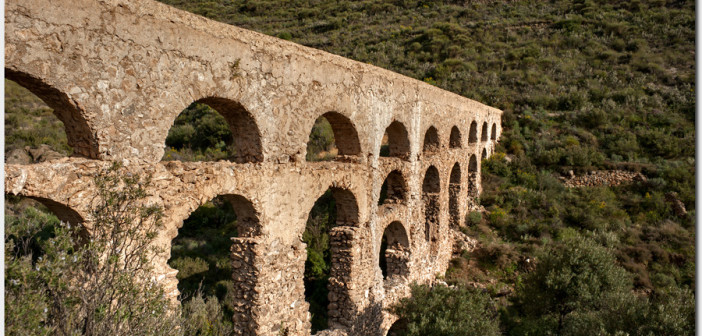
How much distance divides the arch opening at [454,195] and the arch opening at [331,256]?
171 inches

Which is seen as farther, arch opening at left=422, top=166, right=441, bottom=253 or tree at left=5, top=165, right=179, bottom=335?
arch opening at left=422, top=166, right=441, bottom=253

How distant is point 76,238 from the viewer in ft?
12.1

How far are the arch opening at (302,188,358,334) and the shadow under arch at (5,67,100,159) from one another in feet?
15.0

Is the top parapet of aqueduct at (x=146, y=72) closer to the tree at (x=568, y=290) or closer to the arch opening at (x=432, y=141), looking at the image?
the arch opening at (x=432, y=141)

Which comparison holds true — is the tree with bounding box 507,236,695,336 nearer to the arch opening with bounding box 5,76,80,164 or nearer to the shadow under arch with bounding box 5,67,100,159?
the shadow under arch with bounding box 5,67,100,159

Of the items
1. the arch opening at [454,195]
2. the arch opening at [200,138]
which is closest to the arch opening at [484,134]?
the arch opening at [454,195]

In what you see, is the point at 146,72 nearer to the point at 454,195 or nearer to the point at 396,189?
the point at 396,189

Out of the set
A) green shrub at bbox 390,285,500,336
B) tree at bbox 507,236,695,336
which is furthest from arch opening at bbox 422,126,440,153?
green shrub at bbox 390,285,500,336

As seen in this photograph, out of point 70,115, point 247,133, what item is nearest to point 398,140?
point 247,133

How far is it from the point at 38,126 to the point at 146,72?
15.5 metres

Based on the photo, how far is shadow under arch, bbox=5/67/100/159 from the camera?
3506mm

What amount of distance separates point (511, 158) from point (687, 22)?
74.4ft

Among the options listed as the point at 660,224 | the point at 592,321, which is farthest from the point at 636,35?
the point at 592,321

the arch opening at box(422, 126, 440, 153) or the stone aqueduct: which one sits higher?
the arch opening at box(422, 126, 440, 153)
